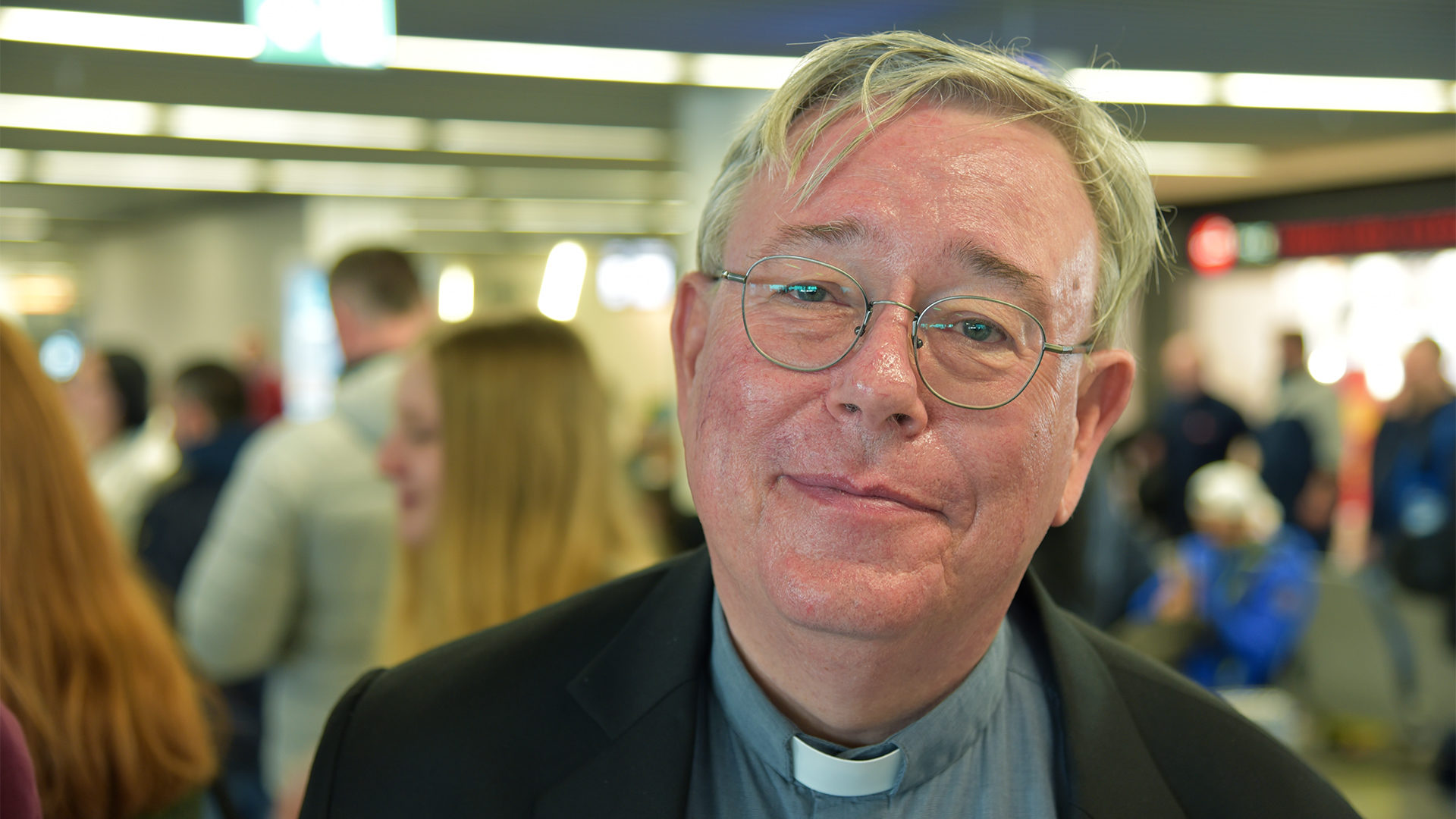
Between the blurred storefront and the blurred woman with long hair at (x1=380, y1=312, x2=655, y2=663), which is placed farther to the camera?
the blurred storefront

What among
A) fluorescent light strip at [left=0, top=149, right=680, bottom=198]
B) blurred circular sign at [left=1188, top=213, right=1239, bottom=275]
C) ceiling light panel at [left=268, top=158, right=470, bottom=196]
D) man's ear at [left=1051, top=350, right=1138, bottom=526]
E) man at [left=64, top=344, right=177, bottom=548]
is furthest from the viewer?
blurred circular sign at [left=1188, top=213, right=1239, bottom=275]

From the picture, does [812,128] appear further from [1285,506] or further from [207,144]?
[207,144]

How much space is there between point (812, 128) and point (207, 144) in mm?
10626

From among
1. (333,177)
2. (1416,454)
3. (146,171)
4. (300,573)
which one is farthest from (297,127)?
(1416,454)

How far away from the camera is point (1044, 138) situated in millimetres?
1239

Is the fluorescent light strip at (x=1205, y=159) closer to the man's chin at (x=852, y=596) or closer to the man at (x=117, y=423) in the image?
the man at (x=117, y=423)

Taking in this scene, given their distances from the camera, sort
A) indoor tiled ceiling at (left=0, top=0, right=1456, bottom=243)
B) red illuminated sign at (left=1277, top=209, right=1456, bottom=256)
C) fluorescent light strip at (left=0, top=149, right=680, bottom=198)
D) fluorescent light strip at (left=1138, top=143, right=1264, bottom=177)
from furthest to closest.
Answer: fluorescent light strip at (left=0, top=149, right=680, bottom=198) → red illuminated sign at (left=1277, top=209, right=1456, bottom=256) → fluorescent light strip at (left=1138, top=143, right=1264, bottom=177) → indoor tiled ceiling at (left=0, top=0, right=1456, bottom=243)

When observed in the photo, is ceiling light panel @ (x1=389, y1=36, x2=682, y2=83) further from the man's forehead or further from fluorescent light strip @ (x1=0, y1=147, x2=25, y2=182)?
the man's forehead

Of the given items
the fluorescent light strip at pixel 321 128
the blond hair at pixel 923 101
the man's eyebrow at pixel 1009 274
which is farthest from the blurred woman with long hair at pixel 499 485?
the fluorescent light strip at pixel 321 128

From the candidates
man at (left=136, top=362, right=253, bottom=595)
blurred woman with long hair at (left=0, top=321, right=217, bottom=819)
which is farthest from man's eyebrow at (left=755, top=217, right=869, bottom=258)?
man at (left=136, top=362, right=253, bottom=595)

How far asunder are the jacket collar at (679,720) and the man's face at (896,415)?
105mm

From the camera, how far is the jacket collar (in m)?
1.15

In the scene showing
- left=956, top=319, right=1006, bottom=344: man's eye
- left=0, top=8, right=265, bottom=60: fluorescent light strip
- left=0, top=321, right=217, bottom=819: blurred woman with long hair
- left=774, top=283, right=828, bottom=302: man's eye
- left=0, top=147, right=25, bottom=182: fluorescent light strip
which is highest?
left=0, top=8, right=265, bottom=60: fluorescent light strip

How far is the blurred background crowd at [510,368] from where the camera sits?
6.65ft
